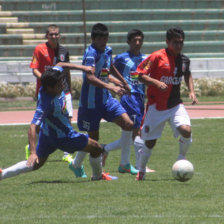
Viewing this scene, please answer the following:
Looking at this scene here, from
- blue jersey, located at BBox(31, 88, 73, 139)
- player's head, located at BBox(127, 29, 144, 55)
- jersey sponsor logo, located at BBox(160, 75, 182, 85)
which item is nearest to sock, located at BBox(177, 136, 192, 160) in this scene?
jersey sponsor logo, located at BBox(160, 75, 182, 85)

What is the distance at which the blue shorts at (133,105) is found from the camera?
398 inches

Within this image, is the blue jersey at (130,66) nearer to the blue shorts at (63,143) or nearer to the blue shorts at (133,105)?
the blue shorts at (133,105)

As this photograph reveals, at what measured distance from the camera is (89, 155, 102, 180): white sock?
8.42 m

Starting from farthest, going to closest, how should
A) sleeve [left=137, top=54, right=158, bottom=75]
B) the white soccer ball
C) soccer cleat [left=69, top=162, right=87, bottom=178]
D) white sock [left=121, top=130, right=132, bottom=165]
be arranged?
white sock [left=121, top=130, right=132, bottom=165], soccer cleat [left=69, top=162, right=87, bottom=178], sleeve [left=137, top=54, right=158, bottom=75], the white soccer ball

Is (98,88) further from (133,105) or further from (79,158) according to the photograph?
(133,105)

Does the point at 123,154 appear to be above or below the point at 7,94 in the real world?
above

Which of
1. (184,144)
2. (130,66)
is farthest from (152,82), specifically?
(130,66)

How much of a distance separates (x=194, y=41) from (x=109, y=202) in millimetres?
24533

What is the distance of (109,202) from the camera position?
6902mm

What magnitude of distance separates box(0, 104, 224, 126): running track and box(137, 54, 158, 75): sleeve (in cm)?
905

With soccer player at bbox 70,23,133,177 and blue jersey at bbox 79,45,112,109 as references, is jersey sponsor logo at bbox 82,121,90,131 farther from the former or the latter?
blue jersey at bbox 79,45,112,109

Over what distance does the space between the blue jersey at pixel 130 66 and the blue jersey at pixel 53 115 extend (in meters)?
2.50

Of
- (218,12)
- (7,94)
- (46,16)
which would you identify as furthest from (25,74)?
(218,12)

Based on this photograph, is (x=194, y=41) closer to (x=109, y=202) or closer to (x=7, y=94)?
(x=7, y=94)
